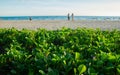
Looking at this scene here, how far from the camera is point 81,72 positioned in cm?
287

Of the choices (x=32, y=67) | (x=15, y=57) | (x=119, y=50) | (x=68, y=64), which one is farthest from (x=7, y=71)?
(x=119, y=50)

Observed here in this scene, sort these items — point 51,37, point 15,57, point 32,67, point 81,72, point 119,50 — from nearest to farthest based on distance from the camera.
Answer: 1. point 81,72
2. point 32,67
3. point 15,57
4. point 119,50
5. point 51,37

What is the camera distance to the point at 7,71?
375 cm

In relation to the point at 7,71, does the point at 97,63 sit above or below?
above

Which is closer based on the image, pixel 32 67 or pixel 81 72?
pixel 81 72

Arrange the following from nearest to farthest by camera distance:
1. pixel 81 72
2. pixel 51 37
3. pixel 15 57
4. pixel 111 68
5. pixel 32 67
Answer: pixel 81 72
pixel 111 68
pixel 32 67
pixel 15 57
pixel 51 37

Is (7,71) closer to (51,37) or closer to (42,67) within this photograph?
(42,67)

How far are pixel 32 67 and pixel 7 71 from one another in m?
0.57

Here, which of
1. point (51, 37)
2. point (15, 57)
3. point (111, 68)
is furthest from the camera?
point (51, 37)

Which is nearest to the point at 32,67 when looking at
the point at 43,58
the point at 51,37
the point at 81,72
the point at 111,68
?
the point at 43,58

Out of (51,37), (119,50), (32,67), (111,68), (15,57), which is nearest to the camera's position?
(111,68)

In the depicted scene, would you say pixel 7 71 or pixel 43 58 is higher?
pixel 43 58

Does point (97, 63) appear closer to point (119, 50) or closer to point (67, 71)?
point (67, 71)

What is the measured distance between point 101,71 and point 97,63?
0.10 m
